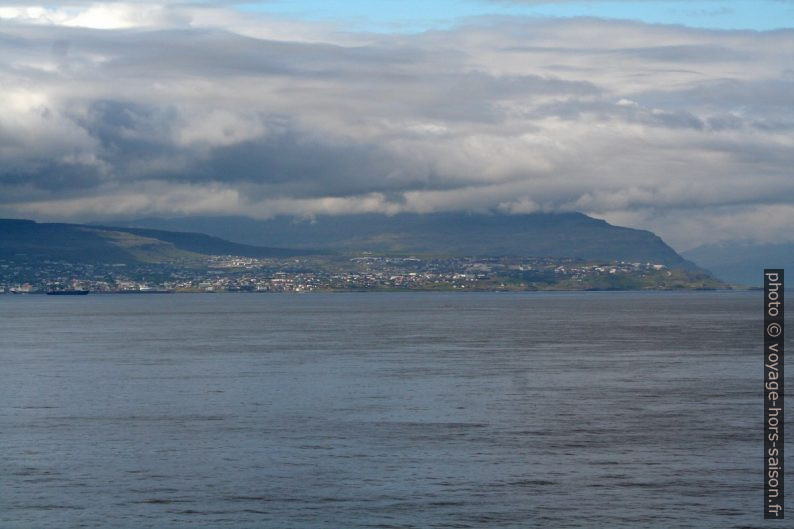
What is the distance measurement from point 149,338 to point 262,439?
118 metres

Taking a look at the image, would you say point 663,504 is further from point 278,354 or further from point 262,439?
point 278,354

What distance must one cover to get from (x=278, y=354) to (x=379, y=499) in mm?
86476

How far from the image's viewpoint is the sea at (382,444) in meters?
52.9

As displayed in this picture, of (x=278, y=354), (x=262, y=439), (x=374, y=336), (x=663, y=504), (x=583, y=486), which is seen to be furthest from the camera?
(x=374, y=336)

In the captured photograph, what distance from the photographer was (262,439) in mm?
70688

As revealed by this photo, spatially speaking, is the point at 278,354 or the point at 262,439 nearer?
the point at 262,439

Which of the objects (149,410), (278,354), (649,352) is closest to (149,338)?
(278,354)

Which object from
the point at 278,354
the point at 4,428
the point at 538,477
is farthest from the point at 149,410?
the point at 278,354

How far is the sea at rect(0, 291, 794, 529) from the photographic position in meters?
52.9

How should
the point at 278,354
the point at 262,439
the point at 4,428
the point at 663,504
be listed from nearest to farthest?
the point at 663,504 → the point at 262,439 → the point at 4,428 → the point at 278,354

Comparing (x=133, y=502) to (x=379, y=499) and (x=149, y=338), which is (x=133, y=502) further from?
(x=149, y=338)

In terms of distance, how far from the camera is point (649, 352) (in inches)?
5674

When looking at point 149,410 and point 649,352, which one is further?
point 649,352

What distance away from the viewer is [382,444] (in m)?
68.5
